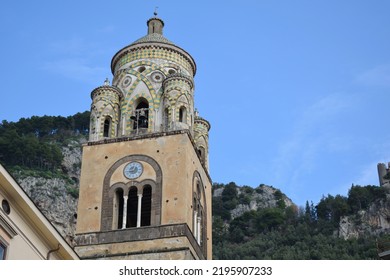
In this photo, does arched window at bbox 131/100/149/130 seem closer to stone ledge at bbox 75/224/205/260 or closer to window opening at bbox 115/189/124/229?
window opening at bbox 115/189/124/229

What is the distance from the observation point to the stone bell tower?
104 ft

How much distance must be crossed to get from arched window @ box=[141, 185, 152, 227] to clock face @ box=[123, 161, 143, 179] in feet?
2.35

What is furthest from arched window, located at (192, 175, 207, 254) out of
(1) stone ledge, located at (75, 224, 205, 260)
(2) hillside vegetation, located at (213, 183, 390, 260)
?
(2) hillside vegetation, located at (213, 183, 390, 260)

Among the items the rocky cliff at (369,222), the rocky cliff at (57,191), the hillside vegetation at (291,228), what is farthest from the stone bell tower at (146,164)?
the rocky cliff at (369,222)

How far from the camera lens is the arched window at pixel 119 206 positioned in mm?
33094

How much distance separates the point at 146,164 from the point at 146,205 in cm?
169

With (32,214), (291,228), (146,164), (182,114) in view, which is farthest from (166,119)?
(291,228)

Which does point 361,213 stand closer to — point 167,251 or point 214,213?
point 214,213

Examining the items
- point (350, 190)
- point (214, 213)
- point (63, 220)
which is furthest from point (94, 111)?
point (350, 190)

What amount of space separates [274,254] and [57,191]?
19.9 metres

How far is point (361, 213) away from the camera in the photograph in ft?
299

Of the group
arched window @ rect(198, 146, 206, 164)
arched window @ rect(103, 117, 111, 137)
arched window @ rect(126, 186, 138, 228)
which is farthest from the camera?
arched window @ rect(198, 146, 206, 164)

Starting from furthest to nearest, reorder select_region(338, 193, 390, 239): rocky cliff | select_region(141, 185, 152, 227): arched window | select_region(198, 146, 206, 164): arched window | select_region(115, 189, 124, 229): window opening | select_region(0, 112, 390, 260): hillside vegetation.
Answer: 1. select_region(338, 193, 390, 239): rocky cliff
2. select_region(0, 112, 390, 260): hillside vegetation
3. select_region(198, 146, 206, 164): arched window
4. select_region(115, 189, 124, 229): window opening
5. select_region(141, 185, 152, 227): arched window
